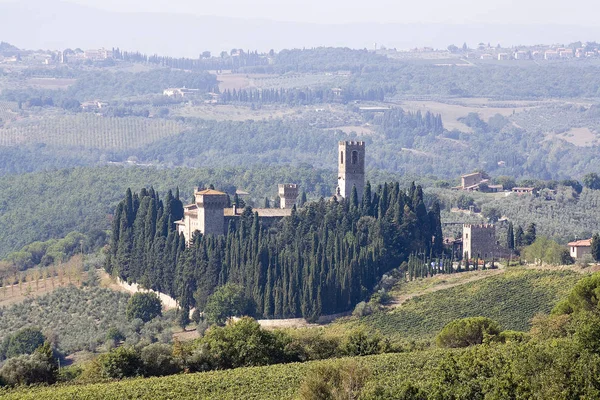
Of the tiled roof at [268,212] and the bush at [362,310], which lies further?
the tiled roof at [268,212]

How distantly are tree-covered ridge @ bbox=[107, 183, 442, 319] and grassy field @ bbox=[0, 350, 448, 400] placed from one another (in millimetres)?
28531

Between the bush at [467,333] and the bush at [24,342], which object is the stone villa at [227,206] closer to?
the bush at [24,342]

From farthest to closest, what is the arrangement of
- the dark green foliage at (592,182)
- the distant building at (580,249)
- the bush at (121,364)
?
the dark green foliage at (592,182)
the distant building at (580,249)
the bush at (121,364)

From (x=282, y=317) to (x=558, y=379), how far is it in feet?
123

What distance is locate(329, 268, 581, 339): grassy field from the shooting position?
73.2 metres

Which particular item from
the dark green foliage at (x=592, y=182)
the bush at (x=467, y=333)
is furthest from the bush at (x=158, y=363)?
the dark green foliage at (x=592, y=182)

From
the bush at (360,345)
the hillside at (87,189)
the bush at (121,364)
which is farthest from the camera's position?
the hillside at (87,189)

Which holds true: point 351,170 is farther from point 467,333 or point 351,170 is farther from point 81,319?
point 467,333

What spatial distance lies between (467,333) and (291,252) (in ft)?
83.9

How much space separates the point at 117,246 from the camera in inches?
3814

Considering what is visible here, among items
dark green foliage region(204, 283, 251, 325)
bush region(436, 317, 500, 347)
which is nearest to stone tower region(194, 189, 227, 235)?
dark green foliage region(204, 283, 251, 325)

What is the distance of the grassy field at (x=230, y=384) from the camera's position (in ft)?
158

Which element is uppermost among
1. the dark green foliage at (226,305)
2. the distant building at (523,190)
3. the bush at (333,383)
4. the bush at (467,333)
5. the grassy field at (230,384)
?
the bush at (333,383)

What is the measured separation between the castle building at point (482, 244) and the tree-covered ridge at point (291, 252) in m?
1.78
